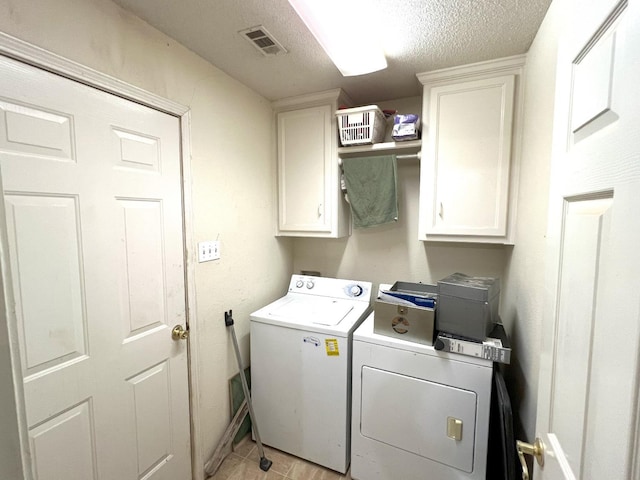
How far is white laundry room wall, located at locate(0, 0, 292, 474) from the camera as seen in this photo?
3.45 feet

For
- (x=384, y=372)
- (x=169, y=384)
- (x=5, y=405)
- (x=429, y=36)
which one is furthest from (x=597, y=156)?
(x=169, y=384)

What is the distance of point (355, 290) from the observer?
2080 mm

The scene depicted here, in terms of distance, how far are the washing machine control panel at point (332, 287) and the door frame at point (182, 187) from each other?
2.94ft

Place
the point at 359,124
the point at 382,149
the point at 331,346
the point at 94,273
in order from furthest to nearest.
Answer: the point at 382,149 < the point at 359,124 < the point at 331,346 < the point at 94,273

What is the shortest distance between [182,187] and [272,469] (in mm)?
1786

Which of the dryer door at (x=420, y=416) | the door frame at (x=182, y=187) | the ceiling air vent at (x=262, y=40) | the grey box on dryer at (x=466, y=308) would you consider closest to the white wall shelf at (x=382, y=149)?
the ceiling air vent at (x=262, y=40)

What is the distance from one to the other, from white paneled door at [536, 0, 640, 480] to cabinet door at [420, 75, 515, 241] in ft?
3.04

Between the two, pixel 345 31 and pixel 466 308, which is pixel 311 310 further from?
pixel 345 31

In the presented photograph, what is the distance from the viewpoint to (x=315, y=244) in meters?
2.49

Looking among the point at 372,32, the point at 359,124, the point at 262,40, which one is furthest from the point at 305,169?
the point at 372,32

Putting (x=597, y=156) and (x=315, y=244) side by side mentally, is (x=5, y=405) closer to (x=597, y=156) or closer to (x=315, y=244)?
(x=597, y=156)

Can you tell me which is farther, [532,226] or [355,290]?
[355,290]

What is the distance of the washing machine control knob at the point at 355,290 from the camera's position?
6.79 ft

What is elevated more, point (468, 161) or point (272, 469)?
point (468, 161)
